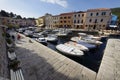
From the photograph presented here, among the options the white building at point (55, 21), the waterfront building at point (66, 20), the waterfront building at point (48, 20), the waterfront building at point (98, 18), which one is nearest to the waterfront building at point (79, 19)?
the waterfront building at point (66, 20)

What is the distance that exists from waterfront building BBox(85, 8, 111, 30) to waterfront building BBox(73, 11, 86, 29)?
2.72 meters

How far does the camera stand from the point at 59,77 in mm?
6578

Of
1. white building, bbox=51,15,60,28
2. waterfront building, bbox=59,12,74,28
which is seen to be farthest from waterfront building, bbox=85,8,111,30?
white building, bbox=51,15,60,28

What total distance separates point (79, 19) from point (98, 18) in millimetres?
10342

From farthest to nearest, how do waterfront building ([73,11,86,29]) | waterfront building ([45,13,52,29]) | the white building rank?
waterfront building ([45,13,52,29]) < the white building < waterfront building ([73,11,86,29])

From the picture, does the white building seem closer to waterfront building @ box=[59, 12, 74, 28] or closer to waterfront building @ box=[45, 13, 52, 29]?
waterfront building @ box=[59, 12, 74, 28]

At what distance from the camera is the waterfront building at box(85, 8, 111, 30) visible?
42.5 m

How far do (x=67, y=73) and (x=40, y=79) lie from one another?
2.23m

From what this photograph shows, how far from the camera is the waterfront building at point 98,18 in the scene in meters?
42.5

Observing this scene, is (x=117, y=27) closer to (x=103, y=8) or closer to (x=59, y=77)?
(x=103, y=8)

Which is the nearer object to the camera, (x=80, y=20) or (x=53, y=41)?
(x=53, y=41)

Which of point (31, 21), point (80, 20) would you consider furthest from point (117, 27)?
point (31, 21)

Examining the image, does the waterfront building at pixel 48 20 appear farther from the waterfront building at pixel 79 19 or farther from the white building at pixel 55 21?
the waterfront building at pixel 79 19

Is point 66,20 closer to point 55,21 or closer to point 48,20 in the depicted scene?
point 55,21
